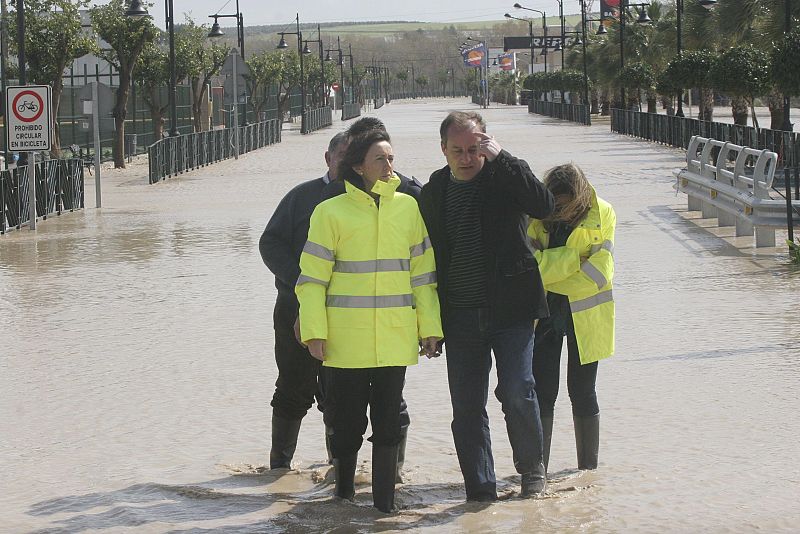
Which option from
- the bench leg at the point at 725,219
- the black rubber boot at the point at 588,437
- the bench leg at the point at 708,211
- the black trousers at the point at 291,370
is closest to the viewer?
the black rubber boot at the point at 588,437

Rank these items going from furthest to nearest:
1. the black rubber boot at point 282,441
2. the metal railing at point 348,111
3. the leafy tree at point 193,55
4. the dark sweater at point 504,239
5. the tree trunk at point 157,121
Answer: the metal railing at point 348,111 < the leafy tree at point 193,55 < the tree trunk at point 157,121 < the black rubber boot at point 282,441 < the dark sweater at point 504,239

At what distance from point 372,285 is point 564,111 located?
74.4 meters

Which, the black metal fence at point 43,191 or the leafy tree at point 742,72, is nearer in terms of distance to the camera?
Result: the black metal fence at point 43,191

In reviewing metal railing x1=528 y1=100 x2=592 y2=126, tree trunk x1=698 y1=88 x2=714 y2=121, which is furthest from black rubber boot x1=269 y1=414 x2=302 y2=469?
metal railing x1=528 y1=100 x2=592 y2=126

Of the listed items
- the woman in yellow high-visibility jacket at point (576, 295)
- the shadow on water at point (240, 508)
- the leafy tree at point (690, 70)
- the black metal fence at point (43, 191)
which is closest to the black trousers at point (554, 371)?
the woman in yellow high-visibility jacket at point (576, 295)

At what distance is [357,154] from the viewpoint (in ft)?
19.1

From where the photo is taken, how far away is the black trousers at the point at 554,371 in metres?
6.48

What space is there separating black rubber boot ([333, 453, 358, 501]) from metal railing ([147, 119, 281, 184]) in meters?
26.0

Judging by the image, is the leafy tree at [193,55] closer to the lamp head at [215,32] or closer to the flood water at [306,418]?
the lamp head at [215,32]

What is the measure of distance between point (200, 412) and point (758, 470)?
10.3 feet

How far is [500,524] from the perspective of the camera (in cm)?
564

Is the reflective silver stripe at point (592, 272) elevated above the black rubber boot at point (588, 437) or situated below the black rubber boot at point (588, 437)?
above

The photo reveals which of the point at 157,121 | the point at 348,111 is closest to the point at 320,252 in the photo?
the point at 157,121

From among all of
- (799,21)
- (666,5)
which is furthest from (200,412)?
(666,5)
